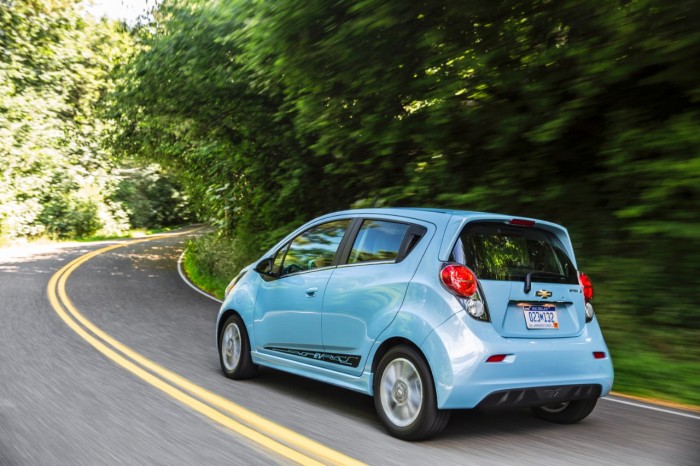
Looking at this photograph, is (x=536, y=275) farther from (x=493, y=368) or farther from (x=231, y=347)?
(x=231, y=347)

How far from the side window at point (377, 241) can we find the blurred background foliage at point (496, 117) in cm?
314

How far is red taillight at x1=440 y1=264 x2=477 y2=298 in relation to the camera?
477 cm

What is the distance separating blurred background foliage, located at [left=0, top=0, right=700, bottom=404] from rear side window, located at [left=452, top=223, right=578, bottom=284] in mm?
2242

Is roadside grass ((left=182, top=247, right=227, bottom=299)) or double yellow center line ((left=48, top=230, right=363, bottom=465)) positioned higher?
double yellow center line ((left=48, top=230, right=363, bottom=465))

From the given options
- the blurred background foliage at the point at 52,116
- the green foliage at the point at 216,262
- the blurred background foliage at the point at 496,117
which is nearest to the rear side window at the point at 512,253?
the blurred background foliage at the point at 496,117

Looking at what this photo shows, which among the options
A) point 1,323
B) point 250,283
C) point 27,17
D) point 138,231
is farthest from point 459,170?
point 138,231

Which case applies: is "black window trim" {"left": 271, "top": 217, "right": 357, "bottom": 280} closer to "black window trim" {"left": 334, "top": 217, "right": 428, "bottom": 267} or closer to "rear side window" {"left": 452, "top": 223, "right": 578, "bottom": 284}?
"black window trim" {"left": 334, "top": 217, "right": 428, "bottom": 267}

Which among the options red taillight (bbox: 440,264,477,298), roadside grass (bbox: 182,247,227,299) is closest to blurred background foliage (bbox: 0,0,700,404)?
roadside grass (bbox: 182,247,227,299)

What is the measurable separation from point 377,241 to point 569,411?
199cm

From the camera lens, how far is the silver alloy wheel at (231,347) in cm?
695

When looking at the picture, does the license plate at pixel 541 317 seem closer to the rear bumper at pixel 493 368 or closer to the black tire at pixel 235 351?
the rear bumper at pixel 493 368

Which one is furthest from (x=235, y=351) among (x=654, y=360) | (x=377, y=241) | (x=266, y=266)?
(x=654, y=360)

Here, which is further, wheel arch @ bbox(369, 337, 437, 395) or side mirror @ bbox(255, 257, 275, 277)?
side mirror @ bbox(255, 257, 275, 277)

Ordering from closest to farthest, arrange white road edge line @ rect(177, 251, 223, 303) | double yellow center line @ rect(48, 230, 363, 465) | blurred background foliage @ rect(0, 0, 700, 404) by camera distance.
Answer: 1. double yellow center line @ rect(48, 230, 363, 465)
2. blurred background foliage @ rect(0, 0, 700, 404)
3. white road edge line @ rect(177, 251, 223, 303)
